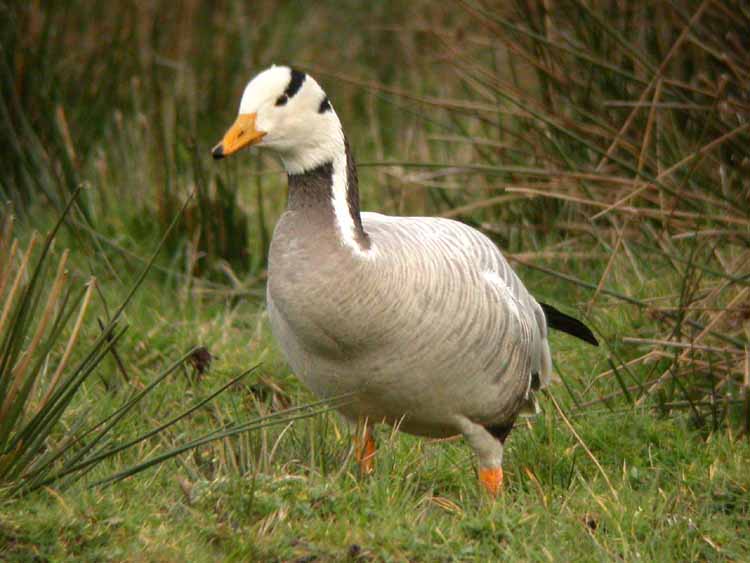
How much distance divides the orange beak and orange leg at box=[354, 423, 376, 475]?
1.10 metres

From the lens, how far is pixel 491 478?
481 centimetres

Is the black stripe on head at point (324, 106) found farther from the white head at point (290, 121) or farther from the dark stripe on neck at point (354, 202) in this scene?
the dark stripe on neck at point (354, 202)

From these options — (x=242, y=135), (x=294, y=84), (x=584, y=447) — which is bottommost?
(x=584, y=447)

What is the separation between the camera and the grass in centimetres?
403

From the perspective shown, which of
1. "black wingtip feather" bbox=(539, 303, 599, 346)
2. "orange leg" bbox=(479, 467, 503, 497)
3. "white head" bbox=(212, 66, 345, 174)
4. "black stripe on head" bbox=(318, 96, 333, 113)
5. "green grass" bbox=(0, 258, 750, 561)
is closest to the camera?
"green grass" bbox=(0, 258, 750, 561)

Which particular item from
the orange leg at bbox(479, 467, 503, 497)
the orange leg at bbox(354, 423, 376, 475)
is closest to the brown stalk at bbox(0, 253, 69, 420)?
the orange leg at bbox(354, 423, 376, 475)

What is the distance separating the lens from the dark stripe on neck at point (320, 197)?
4.48 metres

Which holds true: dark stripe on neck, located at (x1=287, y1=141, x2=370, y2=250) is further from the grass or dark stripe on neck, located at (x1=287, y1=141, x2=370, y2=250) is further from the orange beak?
the grass

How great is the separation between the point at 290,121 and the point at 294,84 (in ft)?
0.44

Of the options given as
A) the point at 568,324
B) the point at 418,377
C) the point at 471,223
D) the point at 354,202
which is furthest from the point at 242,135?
the point at 471,223

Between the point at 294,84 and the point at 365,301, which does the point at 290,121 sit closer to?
the point at 294,84

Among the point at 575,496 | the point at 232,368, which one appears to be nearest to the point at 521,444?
the point at 575,496

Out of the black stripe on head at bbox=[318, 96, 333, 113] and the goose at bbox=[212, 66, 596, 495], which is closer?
the goose at bbox=[212, 66, 596, 495]

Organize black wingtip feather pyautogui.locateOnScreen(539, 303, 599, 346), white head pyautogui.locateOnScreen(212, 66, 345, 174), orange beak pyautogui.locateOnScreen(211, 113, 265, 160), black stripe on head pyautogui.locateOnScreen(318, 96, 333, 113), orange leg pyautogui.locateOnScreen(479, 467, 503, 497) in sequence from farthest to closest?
1. black wingtip feather pyautogui.locateOnScreen(539, 303, 599, 346)
2. orange leg pyautogui.locateOnScreen(479, 467, 503, 497)
3. black stripe on head pyautogui.locateOnScreen(318, 96, 333, 113)
4. white head pyautogui.locateOnScreen(212, 66, 345, 174)
5. orange beak pyautogui.locateOnScreen(211, 113, 265, 160)
